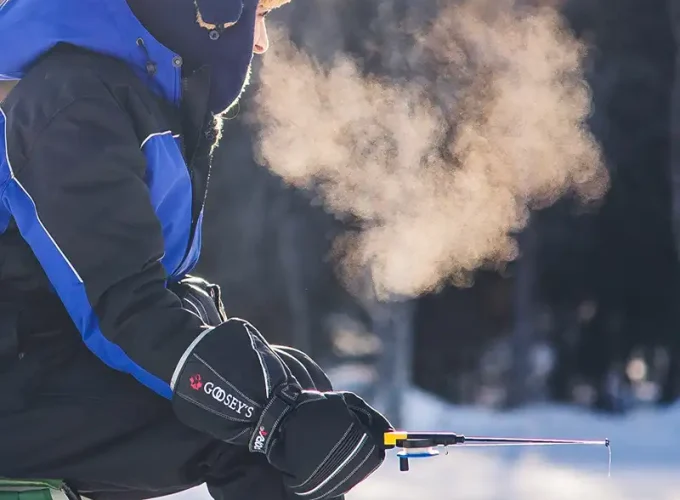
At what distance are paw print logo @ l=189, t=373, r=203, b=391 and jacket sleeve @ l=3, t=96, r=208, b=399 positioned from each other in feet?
0.09

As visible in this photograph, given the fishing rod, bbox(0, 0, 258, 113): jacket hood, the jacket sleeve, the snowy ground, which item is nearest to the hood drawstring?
bbox(0, 0, 258, 113): jacket hood

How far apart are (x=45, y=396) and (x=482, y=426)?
376 inches

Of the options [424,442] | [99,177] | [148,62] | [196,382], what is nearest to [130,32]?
[148,62]

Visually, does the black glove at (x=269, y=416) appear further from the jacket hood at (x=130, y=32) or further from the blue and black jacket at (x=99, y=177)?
the jacket hood at (x=130, y=32)

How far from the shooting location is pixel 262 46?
1.69 metres

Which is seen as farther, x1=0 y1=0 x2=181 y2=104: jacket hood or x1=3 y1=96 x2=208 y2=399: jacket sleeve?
x1=0 y1=0 x2=181 y2=104: jacket hood

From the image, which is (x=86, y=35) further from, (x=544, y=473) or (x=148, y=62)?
(x=544, y=473)

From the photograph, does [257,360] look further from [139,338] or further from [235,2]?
[235,2]

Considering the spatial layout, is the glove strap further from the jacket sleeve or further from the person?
the jacket sleeve

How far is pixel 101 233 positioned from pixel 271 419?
295 millimetres

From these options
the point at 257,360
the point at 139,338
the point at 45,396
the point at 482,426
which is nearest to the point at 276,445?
the point at 257,360

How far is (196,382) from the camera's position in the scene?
1.27 m

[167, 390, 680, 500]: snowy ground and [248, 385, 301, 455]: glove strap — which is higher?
[167, 390, 680, 500]: snowy ground

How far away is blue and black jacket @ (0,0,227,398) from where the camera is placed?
1282mm
